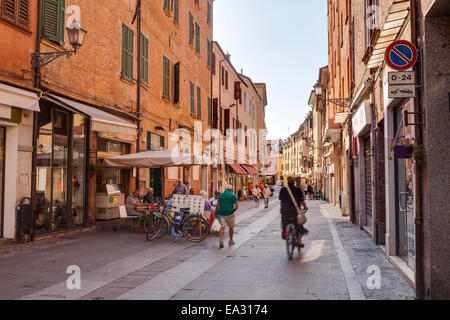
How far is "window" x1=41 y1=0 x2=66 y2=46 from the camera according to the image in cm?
1101

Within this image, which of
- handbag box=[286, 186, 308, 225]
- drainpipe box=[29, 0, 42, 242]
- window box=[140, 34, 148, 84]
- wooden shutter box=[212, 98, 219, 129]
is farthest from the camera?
wooden shutter box=[212, 98, 219, 129]

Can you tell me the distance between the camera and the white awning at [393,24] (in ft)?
21.9

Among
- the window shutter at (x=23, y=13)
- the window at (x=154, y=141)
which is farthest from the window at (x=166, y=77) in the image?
the window shutter at (x=23, y=13)

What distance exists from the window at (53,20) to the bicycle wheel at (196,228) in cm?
562

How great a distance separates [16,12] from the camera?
10.0 metres

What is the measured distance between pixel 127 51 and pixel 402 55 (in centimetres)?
1161

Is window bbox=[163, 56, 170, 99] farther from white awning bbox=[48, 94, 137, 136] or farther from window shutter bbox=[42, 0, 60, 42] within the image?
window shutter bbox=[42, 0, 60, 42]

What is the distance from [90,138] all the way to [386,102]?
8865 millimetres

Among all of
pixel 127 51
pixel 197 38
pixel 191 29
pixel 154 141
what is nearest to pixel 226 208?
pixel 127 51

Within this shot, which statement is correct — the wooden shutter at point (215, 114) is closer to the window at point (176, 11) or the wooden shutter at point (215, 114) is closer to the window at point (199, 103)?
the window at point (199, 103)

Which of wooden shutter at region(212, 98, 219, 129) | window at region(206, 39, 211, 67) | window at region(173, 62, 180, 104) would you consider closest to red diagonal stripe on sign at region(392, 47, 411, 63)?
window at region(173, 62, 180, 104)

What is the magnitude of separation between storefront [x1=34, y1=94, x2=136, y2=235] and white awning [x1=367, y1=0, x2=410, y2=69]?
6.90m

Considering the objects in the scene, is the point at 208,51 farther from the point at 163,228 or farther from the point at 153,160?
the point at 163,228
